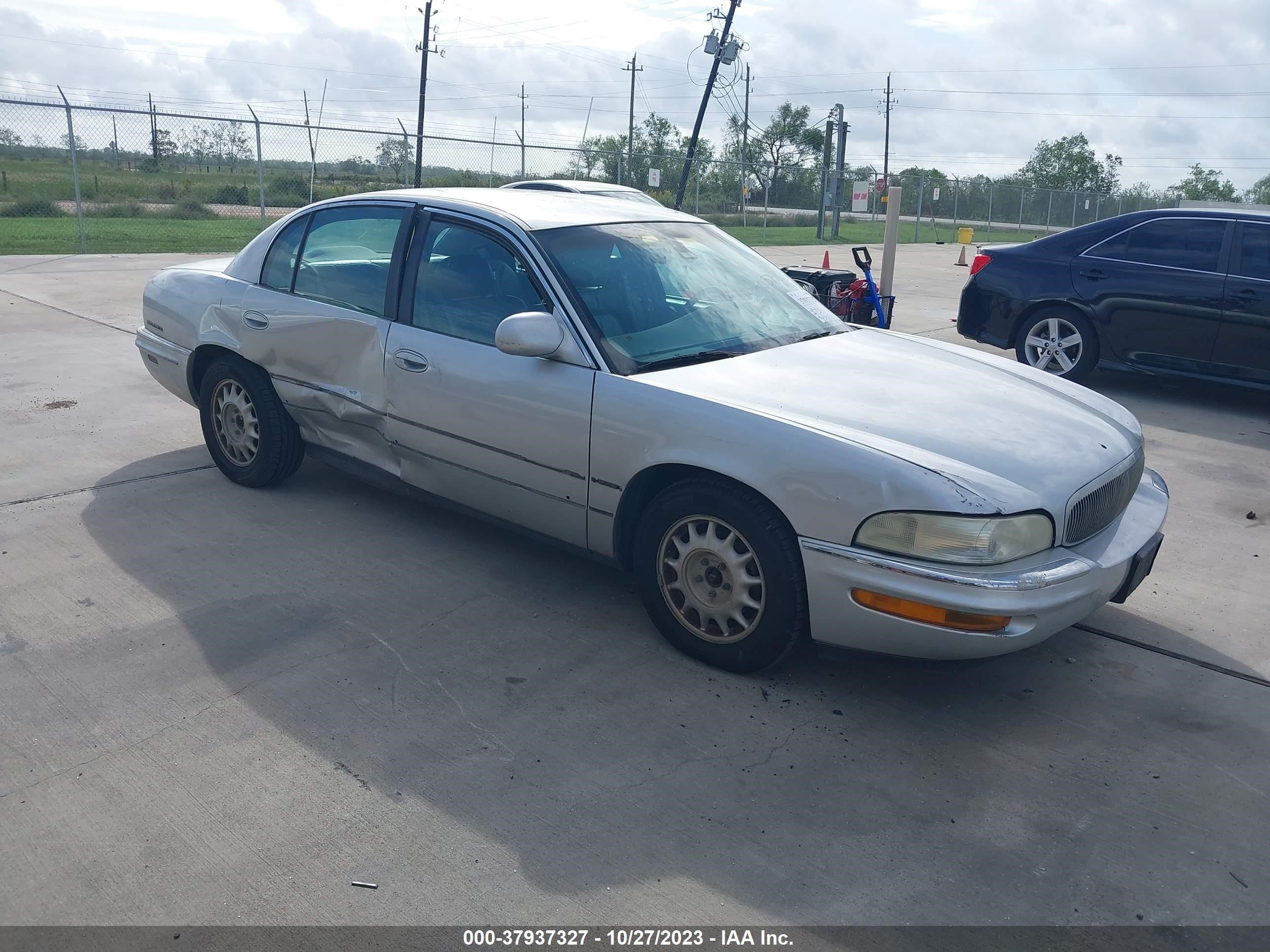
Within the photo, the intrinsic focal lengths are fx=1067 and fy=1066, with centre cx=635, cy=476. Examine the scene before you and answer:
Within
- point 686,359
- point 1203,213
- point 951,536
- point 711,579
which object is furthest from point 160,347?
point 1203,213

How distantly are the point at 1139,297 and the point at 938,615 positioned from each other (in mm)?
6052

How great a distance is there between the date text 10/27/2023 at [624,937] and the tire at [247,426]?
3.28m

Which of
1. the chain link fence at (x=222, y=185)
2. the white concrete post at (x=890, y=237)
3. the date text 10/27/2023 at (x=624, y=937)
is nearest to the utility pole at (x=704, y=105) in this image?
the chain link fence at (x=222, y=185)

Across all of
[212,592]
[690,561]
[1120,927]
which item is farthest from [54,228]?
[1120,927]

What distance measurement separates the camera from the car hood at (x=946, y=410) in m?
3.30

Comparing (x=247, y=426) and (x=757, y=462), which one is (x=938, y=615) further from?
(x=247, y=426)

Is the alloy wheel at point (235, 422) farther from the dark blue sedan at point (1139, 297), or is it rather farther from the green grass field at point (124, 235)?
the green grass field at point (124, 235)

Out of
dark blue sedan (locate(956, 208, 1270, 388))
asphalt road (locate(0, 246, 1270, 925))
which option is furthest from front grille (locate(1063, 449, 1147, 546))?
dark blue sedan (locate(956, 208, 1270, 388))

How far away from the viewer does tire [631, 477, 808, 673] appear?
340cm

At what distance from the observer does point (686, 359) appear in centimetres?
395

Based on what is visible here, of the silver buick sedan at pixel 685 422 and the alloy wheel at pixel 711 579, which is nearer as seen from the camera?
the silver buick sedan at pixel 685 422

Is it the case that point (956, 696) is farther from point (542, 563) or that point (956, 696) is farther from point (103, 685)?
point (103, 685)

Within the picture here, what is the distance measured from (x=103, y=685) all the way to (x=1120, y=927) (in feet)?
10.1

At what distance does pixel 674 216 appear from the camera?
4902 mm
